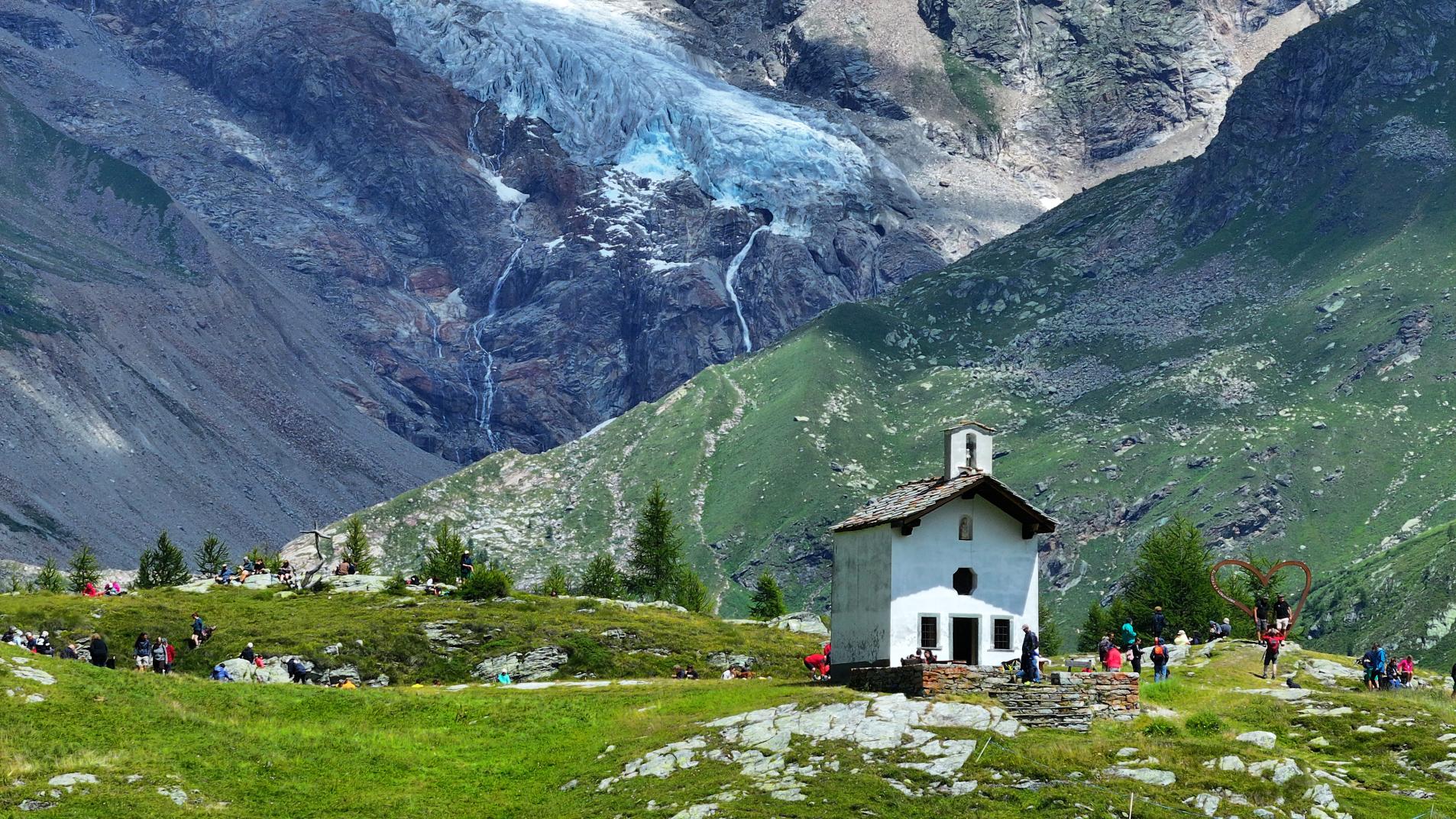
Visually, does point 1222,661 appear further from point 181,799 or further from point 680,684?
point 181,799

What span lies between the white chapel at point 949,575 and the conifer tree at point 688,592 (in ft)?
338

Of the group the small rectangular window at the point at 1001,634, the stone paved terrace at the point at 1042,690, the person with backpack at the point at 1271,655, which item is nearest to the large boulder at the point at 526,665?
the small rectangular window at the point at 1001,634

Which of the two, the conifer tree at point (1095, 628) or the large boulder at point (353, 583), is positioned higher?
the conifer tree at point (1095, 628)

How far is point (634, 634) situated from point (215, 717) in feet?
158

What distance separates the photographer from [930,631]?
68.3 m

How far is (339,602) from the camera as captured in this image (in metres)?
109

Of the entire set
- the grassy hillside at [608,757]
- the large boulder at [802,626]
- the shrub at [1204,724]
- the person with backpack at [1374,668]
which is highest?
the large boulder at [802,626]

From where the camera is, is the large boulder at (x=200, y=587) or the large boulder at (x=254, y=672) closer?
the large boulder at (x=254, y=672)

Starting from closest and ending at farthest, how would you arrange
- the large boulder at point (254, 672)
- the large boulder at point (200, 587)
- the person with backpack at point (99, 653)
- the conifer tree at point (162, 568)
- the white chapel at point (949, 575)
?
the white chapel at point (949, 575), the person with backpack at point (99, 653), the large boulder at point (254, 672), the large boulder at point (200, 587), the conifer tree at point (162, 568)

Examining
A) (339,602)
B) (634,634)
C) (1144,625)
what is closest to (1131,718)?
(634,634)

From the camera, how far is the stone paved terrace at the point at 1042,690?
60.2m

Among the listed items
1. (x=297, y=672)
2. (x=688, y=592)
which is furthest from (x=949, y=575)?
(x=688, y=592)

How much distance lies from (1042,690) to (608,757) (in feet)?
51.0

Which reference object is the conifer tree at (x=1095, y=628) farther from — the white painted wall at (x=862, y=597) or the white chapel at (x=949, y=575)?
the white chapel at (x=949, y=575)
